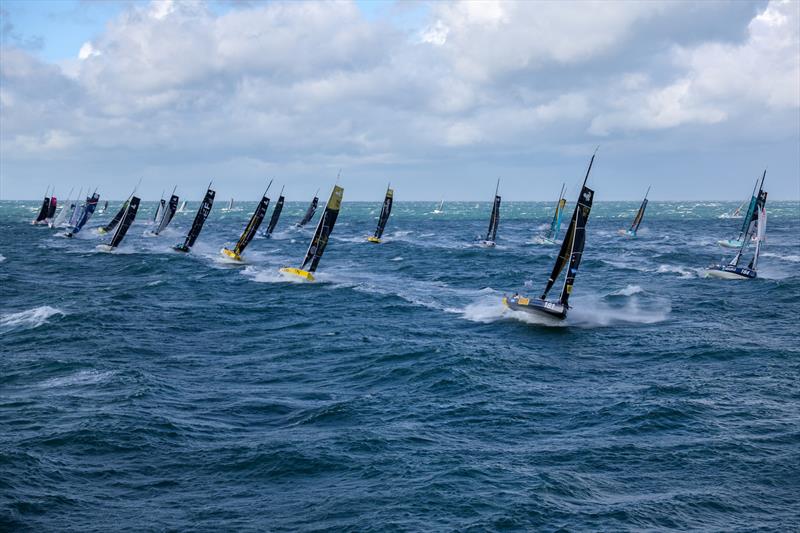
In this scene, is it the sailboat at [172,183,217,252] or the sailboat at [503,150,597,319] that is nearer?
the sailboat at [503,150,597,319]

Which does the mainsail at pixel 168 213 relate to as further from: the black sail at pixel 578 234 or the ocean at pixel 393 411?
the black sail at pixel 578 234

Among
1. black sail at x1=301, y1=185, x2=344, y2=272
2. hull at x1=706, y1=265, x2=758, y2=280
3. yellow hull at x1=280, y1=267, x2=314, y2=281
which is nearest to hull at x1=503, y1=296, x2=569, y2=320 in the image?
black sail at x1=301, y1=185, x2=344, y2=272

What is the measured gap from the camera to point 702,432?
2259 centimetres

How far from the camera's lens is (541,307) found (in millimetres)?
40281

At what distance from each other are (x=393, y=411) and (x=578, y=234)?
20.7 meters

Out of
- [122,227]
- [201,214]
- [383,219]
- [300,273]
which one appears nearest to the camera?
[300,273]

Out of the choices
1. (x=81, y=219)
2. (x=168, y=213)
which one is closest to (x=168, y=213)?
(x=168, y=213)

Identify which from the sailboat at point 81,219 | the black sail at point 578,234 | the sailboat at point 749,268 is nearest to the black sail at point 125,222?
the sailboat at point 81,219

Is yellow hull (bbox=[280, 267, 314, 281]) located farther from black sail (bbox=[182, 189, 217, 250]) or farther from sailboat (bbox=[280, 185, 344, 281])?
black sail (bbox=[182, 189, 217, 250])

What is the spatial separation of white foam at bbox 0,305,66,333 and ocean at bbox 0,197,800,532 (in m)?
0.24

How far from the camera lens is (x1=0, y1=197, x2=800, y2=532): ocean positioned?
1705 cm

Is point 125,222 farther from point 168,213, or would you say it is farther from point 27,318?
point 27,318

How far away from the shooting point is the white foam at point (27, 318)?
37.2 metres

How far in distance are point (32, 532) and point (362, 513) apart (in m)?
7.15
